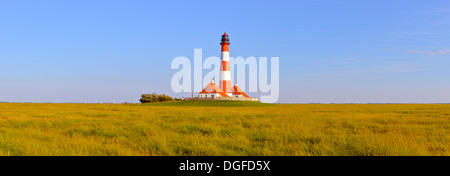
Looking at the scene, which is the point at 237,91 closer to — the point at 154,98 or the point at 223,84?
the point at 223,84

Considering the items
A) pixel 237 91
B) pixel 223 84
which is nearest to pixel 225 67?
pixel 223 84

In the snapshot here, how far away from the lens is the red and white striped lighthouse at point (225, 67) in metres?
70.9

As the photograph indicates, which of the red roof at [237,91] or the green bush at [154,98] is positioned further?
the red roof at [237,91]

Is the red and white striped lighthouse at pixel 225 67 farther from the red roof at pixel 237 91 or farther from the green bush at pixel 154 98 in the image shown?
the green bush at pixel 154 98

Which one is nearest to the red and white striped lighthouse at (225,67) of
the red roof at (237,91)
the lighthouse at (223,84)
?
the lighthouse at (223,84)

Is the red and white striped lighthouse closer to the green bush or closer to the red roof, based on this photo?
the red roof

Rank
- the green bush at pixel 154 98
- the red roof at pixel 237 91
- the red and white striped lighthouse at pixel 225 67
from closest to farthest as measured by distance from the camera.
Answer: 1. the red and white striped lighthouse at pixel 225 67
2. the green bush at pixel 154 98
3. the red roof at pixel 237 91

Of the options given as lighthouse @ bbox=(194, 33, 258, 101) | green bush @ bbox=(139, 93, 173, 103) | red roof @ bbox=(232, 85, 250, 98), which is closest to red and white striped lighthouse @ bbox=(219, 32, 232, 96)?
lighthouse @ bbox=(194, 33, 258, 101)

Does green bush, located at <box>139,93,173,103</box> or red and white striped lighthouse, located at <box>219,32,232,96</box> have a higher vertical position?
red and white striped lighthouse, located at <box>219,32,232,96</box>

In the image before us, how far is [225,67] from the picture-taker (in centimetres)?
7100

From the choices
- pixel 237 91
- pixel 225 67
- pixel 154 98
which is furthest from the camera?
pixel 237 91

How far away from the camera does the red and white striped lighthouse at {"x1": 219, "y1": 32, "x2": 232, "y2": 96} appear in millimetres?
70875
